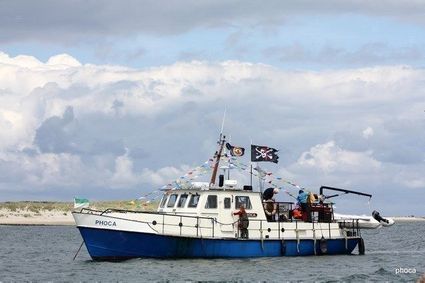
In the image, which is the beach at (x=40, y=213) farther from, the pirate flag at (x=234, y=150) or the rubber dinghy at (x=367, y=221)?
the pirate flag at (x=234, y=150)

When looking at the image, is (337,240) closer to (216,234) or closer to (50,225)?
(216,234)

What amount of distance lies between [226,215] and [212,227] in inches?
49.3

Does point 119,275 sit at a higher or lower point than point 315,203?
lower

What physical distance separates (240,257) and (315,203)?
279 inches

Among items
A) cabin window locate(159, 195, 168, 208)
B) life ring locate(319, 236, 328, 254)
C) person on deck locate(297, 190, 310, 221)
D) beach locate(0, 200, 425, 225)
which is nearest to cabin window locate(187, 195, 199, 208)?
cabin window locate(159, 195, 168, 208)

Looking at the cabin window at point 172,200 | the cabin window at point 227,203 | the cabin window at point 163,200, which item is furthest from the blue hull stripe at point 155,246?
the cabin window at point 163,200

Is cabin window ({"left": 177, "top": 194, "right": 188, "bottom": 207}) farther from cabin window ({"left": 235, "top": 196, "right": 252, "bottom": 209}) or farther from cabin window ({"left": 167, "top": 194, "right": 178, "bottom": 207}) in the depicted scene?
cabin window ({"left": 235, "top": 196, "right": 252, "bottom": 209})

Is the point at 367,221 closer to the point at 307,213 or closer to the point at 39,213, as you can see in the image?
the point at 307,213

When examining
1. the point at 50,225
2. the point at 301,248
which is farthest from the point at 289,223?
the point at 50,225

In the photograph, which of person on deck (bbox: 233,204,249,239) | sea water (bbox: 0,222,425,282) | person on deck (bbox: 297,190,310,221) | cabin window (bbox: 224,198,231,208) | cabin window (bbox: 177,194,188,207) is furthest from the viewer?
person on deck (bbox: 297,190,310,221)

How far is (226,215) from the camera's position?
4738 centimetres

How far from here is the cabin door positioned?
47.1 m

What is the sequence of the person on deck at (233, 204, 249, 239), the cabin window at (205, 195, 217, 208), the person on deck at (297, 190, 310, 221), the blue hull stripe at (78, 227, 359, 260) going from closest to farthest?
the blue hull stripe at (78, 227, 359, 260), the person on deck at (233, 204, 249, 239), the cabin window at (205, 195, 217, 208), the person on deck at (297, 190, 310, 221)

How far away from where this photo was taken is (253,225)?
47.7 m
